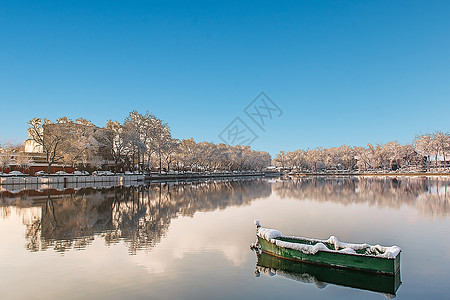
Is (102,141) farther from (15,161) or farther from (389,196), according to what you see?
(389,196)

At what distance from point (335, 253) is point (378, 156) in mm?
125900

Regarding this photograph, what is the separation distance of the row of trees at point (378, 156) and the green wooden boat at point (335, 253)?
9488cm

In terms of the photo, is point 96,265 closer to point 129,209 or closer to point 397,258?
point 397,258

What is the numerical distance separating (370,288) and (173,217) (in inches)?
545

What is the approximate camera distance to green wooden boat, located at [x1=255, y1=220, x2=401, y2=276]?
9.09 m

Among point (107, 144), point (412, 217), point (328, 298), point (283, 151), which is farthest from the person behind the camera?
point (283, 151)

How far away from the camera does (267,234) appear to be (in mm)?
11172

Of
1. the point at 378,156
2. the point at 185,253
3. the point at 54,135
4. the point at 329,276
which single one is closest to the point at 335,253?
the point at 329,276

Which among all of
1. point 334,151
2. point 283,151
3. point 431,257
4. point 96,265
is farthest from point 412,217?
point 283,151

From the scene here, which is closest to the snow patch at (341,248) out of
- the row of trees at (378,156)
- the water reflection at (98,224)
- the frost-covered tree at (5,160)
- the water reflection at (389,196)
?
the water reflection at (98,224)

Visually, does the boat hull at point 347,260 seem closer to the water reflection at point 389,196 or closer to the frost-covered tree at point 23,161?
the water reflection at point 389,196

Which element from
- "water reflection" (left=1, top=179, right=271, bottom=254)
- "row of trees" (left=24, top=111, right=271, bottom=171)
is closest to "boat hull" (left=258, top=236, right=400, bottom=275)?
"water reflection" (left=1, top=179, right=271, bottom=254)

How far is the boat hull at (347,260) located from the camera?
9.06 meters

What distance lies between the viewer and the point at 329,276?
9398 millimetres
